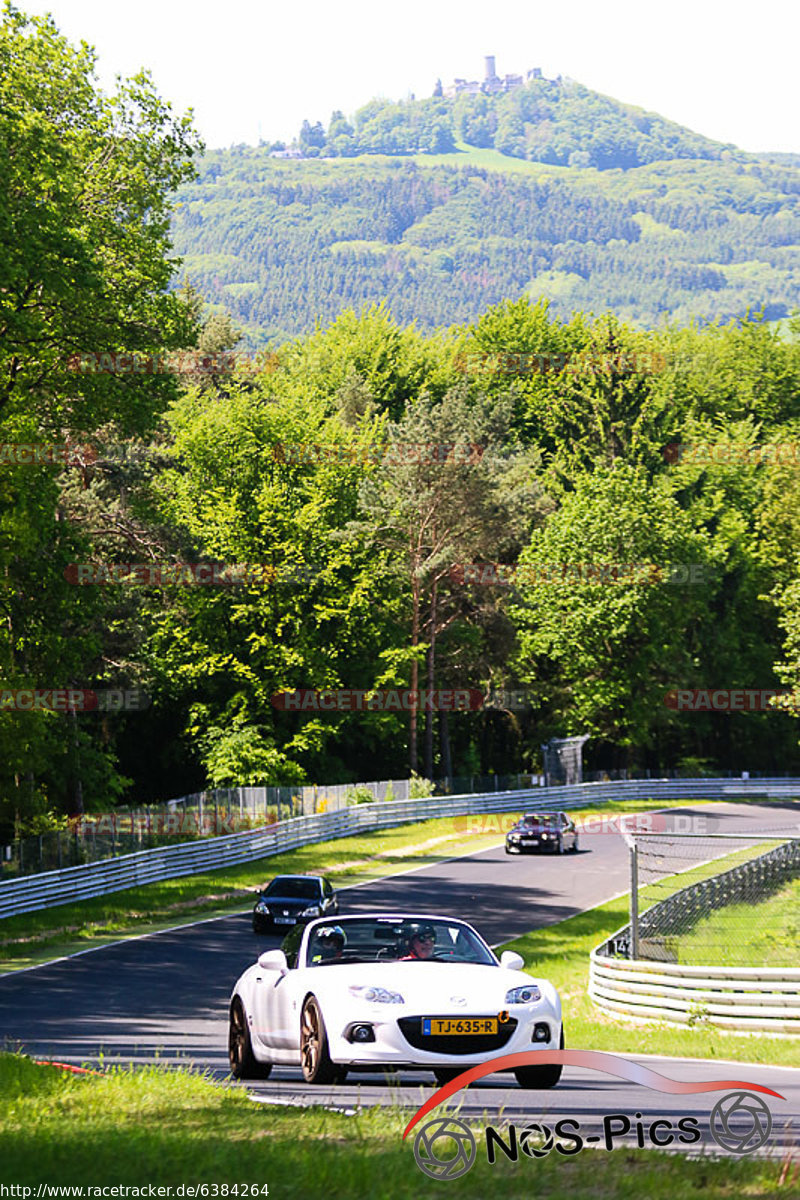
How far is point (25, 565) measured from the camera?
3550 centimetres

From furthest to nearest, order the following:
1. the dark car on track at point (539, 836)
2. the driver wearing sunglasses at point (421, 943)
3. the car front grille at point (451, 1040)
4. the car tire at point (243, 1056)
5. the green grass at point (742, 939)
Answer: the dark car on track at point (539, 836)
the green grass at point (742, 939)
the car tire at point (243, 1056)
the driver wearing sunglasses at point (421, 943)
the car front grille at point (451, 1040)

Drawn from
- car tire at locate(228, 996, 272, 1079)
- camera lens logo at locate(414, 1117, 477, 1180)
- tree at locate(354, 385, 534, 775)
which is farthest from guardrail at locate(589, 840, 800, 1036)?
tree at locate(354, 385, 534, 775)

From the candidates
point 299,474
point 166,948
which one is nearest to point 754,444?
point 299,474

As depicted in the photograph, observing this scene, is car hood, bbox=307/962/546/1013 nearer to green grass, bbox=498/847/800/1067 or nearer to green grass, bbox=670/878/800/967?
green grass, bbox=498/847/800/1067

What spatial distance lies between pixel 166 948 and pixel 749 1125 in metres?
21.0

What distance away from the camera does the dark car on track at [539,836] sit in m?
46.5

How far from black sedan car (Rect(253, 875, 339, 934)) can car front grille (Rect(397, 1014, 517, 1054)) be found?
19.5 metres

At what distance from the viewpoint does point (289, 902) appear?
29.9 metres

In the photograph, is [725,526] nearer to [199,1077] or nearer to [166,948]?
[166,948]

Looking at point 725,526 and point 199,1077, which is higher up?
point 725,526

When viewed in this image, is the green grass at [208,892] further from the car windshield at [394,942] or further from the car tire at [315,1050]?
the car tire at [315,1050]

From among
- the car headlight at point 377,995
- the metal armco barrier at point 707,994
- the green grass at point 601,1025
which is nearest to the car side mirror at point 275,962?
the car headlight at point 377,995

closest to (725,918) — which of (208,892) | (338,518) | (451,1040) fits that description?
(451,1040)

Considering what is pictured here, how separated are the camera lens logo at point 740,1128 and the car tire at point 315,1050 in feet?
8.91
